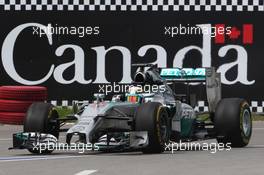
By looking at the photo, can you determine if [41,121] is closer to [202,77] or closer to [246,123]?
[202,77]

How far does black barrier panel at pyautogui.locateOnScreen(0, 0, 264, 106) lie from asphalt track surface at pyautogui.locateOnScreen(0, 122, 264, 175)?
690 cm

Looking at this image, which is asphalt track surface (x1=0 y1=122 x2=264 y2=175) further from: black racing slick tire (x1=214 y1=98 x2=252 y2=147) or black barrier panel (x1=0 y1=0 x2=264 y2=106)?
black barrier panel (x1=0 y1=0 x2=264 y2=106)

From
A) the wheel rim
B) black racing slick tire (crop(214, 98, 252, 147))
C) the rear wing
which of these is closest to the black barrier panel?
the rear wing

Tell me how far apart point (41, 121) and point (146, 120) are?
62.4 inches

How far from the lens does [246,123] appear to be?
13.5m

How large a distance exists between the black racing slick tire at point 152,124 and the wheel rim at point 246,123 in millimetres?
2027

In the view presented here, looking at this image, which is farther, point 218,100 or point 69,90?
point 69,90

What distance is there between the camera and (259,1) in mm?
19672

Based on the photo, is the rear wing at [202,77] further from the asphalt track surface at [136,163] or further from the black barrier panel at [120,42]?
the black barrier panel at [120,42]

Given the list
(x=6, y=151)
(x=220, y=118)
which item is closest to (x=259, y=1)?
(x=220, y=118)

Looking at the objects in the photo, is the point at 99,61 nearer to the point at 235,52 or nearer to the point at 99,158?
the point at 235,52

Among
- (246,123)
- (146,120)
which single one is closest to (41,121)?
(146,120)

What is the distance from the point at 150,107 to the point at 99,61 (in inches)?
324

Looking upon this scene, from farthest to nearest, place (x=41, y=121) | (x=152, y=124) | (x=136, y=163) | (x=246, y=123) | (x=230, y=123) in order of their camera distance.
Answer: (x=246, y=123) → (x=230, y=123) → (x=41, y=121) → (x=152, y=124) → (x=136, y=163)
